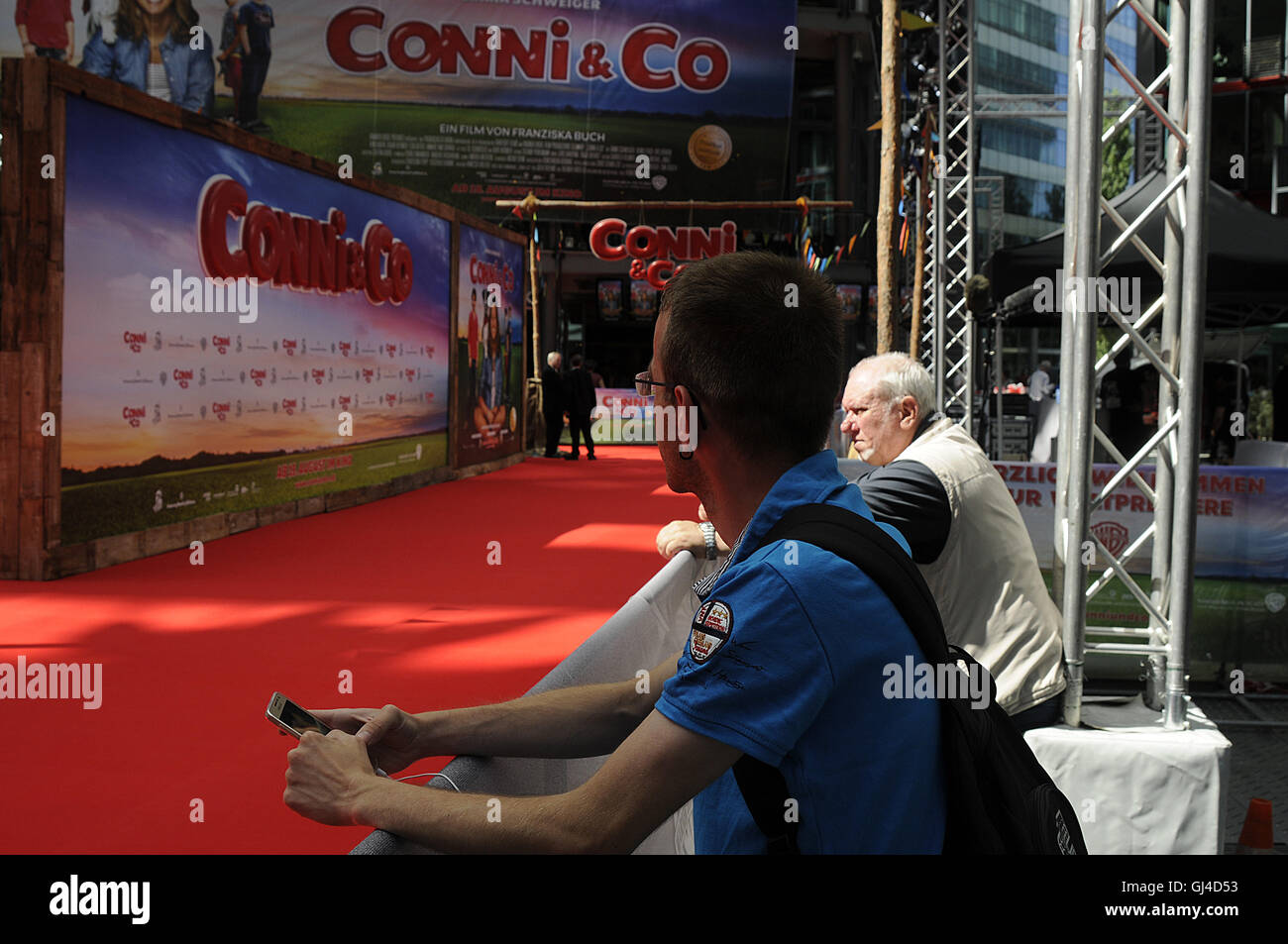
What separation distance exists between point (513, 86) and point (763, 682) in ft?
73.3

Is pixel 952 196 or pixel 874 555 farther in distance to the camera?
pixel 952 196

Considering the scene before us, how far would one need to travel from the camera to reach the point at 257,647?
5.46m

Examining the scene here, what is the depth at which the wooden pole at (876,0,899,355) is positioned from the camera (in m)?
10.6

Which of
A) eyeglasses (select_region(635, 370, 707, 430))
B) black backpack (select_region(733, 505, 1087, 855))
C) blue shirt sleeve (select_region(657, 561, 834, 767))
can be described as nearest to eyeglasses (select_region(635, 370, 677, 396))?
eyeglasses (select_region(635, 370, 707, 430))

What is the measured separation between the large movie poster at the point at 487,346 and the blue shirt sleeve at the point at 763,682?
13465 millimetres

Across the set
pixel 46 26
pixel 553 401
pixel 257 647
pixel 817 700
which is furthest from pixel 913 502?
pixel 46 26

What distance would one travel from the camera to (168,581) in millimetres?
7078

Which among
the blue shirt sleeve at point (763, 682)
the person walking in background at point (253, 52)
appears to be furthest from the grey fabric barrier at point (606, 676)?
the person walking in background at point (253, 52)

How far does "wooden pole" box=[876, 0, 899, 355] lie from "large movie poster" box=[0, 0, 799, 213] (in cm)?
1132

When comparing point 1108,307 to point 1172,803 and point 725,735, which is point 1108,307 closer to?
point 1172,803

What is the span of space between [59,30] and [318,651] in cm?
2235

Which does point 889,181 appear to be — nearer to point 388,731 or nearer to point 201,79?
point 388,731
